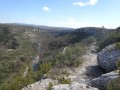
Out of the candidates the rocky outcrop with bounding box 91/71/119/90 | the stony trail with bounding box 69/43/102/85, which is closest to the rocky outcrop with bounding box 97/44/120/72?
the stony trail with bounding box 69/43/102/85

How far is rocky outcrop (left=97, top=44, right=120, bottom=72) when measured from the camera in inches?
693

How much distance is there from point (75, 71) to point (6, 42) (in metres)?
96.3

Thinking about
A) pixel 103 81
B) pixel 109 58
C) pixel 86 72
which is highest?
pixel 109 58

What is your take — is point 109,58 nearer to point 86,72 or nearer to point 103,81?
point 86,72

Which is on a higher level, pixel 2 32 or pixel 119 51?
pixel 119 51

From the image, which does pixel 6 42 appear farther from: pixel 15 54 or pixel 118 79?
pixel 118 79

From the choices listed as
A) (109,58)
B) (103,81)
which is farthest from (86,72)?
(103,81)

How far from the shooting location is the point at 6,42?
368 ft

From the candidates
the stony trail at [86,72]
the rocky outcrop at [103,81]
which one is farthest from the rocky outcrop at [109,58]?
the rocky outcrop at [103,81]

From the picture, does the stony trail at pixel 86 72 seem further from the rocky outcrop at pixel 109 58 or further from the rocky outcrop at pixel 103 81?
the rocky outcrop at pixel 103 81

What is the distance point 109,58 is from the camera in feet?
59.4

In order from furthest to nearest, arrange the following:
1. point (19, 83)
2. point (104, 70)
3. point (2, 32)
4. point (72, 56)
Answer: point (2, 32) → point (72, 56) → point (104, 70) → point (19, 83)

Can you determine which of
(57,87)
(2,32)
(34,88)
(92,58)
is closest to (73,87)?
(57,87)

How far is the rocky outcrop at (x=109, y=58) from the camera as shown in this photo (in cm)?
1761
